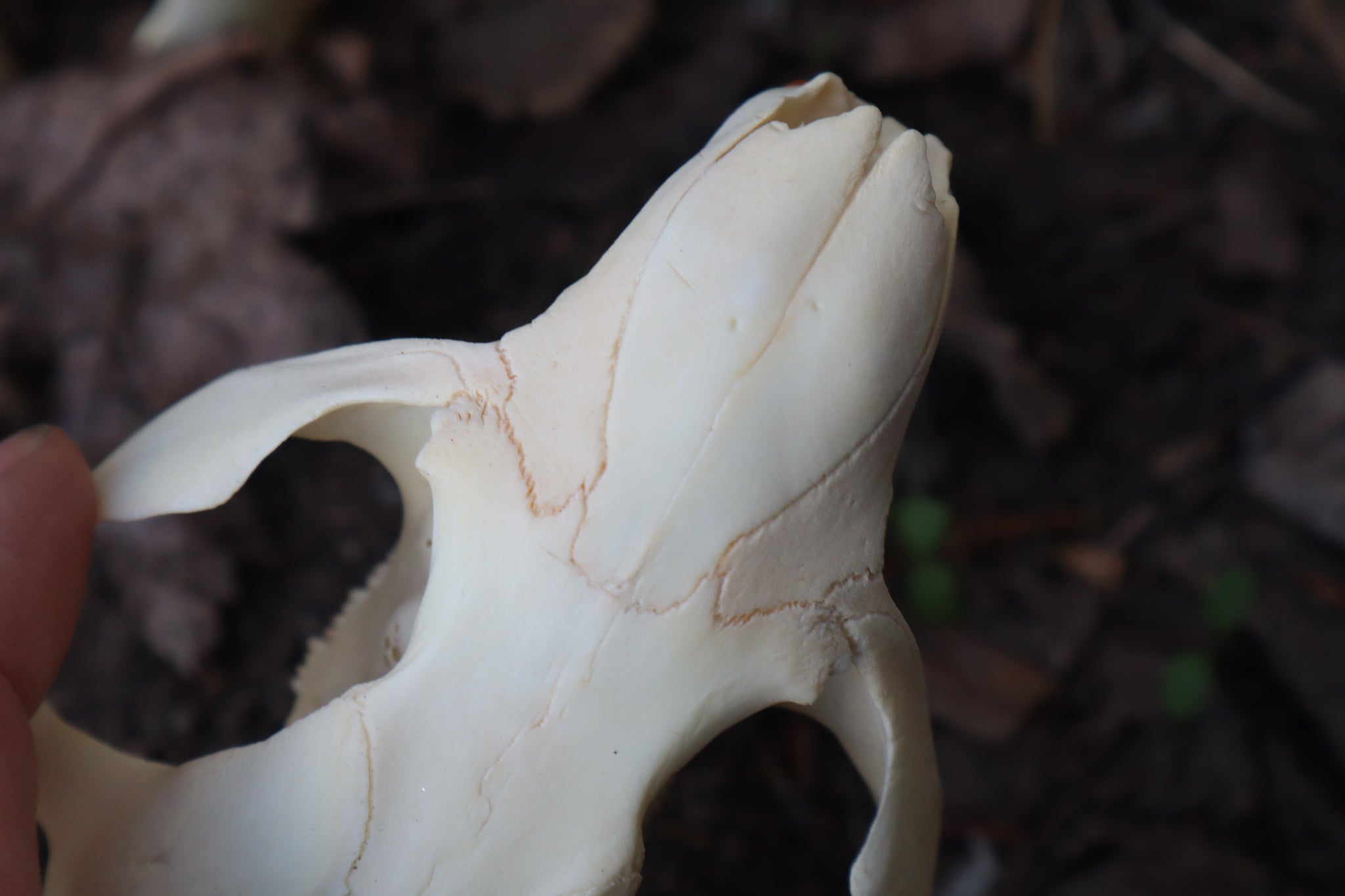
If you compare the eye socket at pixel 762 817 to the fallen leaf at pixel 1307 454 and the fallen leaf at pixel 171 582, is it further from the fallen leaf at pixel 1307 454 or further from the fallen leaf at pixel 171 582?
the fallen leaf at pixel 1307 454

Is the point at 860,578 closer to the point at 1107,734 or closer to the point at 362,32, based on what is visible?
the point at 1107,734

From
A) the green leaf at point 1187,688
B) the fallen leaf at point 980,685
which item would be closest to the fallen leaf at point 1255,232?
the green leaf at point 1187,688

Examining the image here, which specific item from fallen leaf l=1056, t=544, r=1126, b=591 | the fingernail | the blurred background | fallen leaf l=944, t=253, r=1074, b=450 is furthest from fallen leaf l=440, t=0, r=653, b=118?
fallen leaf l=1056, t=544, r=1126, b=591

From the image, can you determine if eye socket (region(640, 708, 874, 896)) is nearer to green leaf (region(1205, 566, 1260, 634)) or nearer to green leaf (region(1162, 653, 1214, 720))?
green leaf (region(1162, 653, 1214, 720))

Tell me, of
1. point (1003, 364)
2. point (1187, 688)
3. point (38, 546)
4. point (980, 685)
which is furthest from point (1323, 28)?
point (38, 546)

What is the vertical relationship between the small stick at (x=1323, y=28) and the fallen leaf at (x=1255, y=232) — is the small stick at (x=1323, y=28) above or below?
above

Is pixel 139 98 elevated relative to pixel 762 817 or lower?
elevated

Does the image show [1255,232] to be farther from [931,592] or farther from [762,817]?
[762,817]
